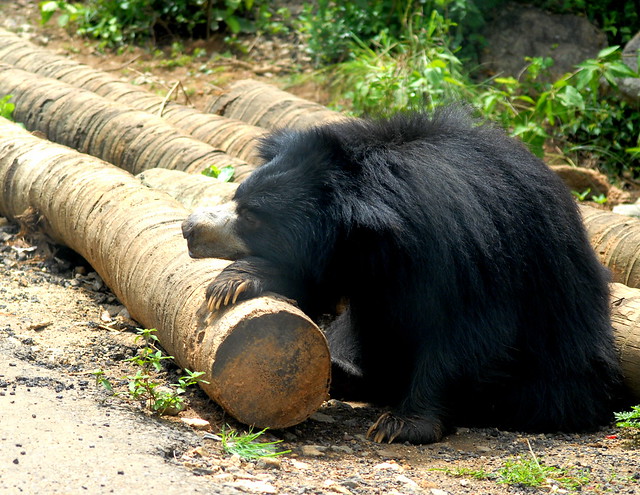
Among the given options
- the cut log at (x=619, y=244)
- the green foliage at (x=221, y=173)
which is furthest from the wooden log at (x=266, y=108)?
the cut log at (x=619, y=244)

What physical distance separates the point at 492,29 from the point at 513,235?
5.56 metres

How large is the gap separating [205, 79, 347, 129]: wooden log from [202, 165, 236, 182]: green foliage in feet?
3.81

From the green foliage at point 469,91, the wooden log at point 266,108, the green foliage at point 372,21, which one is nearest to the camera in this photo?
the wooden log at point 266,108

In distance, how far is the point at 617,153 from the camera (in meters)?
7.51

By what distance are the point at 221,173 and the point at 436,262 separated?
7.33 feet

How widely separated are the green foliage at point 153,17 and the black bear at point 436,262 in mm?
6290

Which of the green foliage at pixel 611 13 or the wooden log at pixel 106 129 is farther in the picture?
the green foliage at pixel 611 13

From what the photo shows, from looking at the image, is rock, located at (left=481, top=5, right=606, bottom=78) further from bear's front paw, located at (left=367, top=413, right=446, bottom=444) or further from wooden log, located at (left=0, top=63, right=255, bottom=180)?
bear's front paw, located at (left=367, top=413, right=446, bottom=444)

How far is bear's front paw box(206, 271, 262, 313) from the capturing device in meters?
3.10

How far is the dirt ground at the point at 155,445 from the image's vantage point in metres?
2.50

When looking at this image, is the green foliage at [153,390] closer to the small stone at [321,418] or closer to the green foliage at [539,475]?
the small stone at [321,418]

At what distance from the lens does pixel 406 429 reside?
Result: 11.0 ft

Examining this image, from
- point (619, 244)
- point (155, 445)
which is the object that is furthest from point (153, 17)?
point (155, 445)

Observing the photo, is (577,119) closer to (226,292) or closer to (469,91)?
(469,91)
